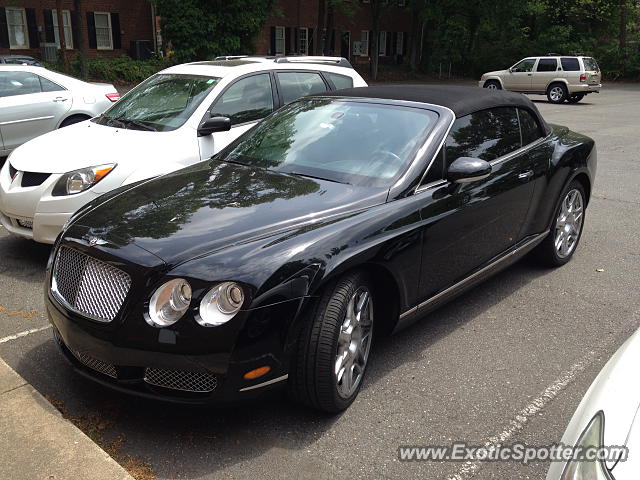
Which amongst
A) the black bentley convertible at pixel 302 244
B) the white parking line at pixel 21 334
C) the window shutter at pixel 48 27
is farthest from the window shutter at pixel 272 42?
the white parking line at pixel 21 334

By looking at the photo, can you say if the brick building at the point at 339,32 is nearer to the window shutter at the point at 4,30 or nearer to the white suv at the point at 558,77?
the white suv at the point at 558,77

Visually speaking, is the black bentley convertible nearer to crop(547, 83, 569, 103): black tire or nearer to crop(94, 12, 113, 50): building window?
crop(547, 83, 569, 103): black tire

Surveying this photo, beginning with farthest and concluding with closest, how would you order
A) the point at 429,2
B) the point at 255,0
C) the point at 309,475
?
the point at 429,2 < the point at 255,0 < the point at 309,475

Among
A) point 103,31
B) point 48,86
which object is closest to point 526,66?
point 103,31

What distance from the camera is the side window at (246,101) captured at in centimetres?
618

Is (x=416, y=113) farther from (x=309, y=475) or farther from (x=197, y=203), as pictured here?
(x=309, y=475)

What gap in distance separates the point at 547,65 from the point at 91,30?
21290mm

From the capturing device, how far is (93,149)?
5426 millimetres

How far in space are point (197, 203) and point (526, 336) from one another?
2.37 meters

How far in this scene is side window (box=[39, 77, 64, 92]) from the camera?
9.07m

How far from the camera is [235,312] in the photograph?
Result: 282 cm

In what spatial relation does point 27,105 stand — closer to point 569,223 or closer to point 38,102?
point 38,102

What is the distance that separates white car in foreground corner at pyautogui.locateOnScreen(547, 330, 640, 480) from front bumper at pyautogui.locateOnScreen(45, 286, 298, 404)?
1.33 m

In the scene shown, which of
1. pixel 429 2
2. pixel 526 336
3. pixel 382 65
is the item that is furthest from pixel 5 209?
pixel 382 65
